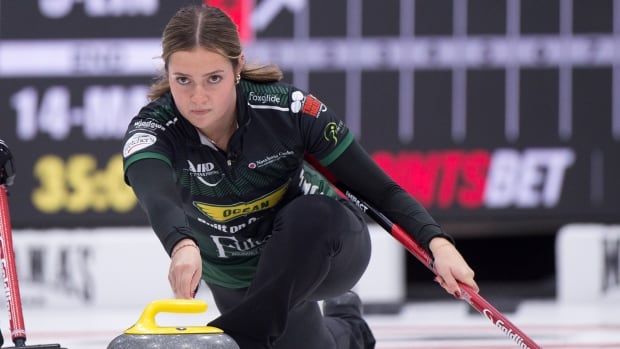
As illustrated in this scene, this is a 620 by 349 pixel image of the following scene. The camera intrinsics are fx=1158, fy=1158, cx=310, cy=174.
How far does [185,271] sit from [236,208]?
2.01ft

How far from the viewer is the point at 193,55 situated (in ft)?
8.19

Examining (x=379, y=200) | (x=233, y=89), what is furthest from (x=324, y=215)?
(x=233, y=89)

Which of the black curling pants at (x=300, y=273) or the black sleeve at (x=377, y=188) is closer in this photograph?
the black curling pants at (x=300, y=273)

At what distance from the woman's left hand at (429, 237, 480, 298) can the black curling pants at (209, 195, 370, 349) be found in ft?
0.82

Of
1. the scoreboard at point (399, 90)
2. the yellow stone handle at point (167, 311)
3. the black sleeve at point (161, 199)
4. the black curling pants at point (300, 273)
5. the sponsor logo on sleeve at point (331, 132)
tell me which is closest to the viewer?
the yellow stone handle at point (167, 311)

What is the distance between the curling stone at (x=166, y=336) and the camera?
222 centimetres

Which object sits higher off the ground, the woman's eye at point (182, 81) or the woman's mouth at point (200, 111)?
the woman's eye at point (182, 81)

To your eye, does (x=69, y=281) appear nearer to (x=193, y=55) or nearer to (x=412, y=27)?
(x=412, y=27)

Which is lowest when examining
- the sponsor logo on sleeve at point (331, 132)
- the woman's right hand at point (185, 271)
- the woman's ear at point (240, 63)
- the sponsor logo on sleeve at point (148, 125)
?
the woman's right hand at point (185, 271)

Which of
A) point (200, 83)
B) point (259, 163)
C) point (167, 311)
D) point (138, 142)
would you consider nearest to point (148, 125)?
point (138, 142)

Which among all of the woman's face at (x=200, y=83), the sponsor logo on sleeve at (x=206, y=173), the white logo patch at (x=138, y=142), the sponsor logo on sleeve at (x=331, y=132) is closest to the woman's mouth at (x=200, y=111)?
the woman's face at (x=200, y=83)

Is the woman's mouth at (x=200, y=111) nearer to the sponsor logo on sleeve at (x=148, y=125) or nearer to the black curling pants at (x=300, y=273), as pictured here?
the sponsor logo on sleeve at (x=148, y=125)

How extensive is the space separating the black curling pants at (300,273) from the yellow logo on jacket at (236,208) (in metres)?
0.12

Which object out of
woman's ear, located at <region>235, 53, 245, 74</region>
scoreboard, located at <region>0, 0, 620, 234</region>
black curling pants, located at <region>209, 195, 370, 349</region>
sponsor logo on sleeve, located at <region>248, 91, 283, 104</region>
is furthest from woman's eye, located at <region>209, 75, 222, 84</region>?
scoreboard, located at <region>0, 0, 620, 234</region>
